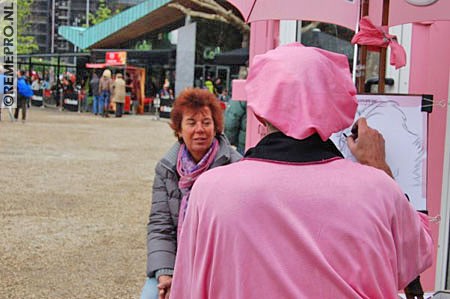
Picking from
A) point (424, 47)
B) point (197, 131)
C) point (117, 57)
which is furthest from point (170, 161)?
point (117, 57)

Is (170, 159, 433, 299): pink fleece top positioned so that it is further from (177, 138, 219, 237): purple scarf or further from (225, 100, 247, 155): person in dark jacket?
(225, 100, 247, 155): person in dark jacket

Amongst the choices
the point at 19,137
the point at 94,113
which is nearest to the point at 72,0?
the point at 94,113

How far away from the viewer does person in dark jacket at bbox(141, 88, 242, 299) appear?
9.65 ft

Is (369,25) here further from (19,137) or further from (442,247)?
(19,137)

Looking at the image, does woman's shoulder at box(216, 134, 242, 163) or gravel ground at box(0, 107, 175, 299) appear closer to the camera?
woman's shoulder at box(216, 134, 242, 163)

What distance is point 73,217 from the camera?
24.9 feet

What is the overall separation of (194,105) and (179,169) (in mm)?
399

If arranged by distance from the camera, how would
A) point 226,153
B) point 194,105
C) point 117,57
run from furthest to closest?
point 117,57, point 194,105, point 226,153

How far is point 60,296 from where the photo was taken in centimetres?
501

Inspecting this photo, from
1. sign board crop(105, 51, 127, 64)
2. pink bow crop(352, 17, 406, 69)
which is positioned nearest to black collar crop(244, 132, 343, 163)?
pink bow crop(352, 17, 406, 69)

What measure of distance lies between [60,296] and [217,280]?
3.76 meters

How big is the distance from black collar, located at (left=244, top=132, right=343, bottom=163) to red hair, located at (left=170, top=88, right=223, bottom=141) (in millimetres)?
1703

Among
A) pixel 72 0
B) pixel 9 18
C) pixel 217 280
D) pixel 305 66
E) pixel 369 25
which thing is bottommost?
pixel 217 280

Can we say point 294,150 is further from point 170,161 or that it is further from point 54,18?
point 54,18
